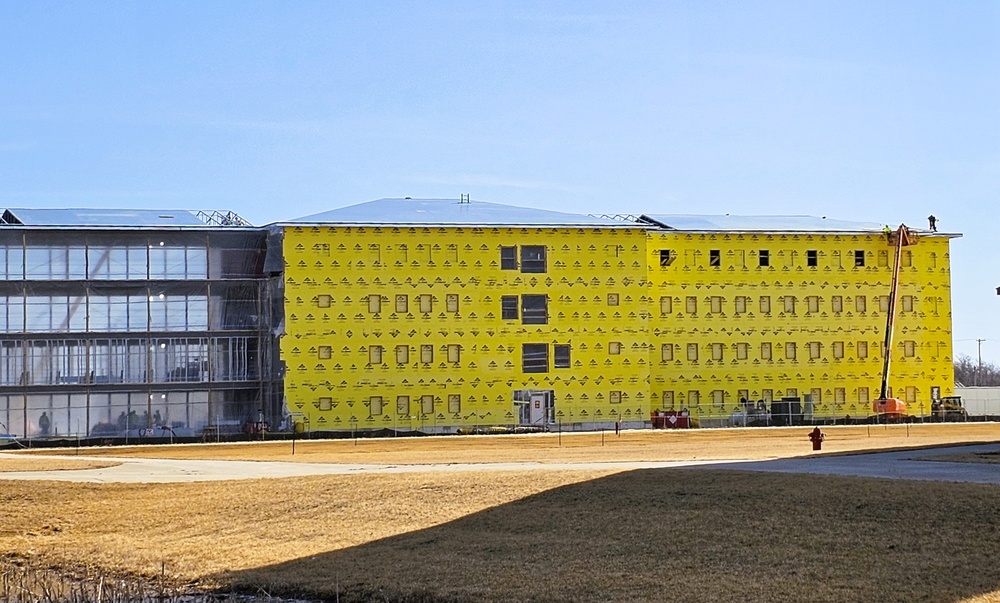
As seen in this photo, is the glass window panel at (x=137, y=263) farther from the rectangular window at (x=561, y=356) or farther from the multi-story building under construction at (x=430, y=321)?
the rectangular window at (x=561, y=356)

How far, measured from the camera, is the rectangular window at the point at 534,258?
8562 cm

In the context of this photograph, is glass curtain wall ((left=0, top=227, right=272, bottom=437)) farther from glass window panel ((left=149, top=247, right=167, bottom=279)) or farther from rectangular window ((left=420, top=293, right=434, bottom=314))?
rectangular window ((left=420, top=293, right=434, bottom=314))

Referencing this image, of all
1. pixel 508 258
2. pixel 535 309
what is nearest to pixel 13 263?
pixel 508 258

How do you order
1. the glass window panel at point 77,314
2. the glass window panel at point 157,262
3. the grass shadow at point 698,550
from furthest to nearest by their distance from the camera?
the glass window panel at point 157,262 < the glass window panel at point 77,314 < the grass shadow at point 698,550

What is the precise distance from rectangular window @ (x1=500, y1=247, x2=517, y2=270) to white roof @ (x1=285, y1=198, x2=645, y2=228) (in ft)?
5.24

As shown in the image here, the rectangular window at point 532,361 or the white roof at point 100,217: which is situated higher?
the white roof at point 100,217

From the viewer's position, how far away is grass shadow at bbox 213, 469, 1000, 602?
17.5 metres

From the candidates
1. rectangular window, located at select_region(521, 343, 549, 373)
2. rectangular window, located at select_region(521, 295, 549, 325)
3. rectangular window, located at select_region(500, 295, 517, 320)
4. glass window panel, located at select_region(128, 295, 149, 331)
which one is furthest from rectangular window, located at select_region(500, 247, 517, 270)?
glass window panel, located at select_region(128, 295, 149, 331)

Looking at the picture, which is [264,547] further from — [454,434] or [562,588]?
[454,434]

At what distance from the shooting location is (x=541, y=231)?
3378 inches

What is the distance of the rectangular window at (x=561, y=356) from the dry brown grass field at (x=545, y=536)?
172 ft

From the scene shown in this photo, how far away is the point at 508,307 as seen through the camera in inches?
3354

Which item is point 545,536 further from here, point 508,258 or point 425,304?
point 508,258

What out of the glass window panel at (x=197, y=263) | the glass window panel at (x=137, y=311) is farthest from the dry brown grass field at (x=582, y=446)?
the glass window panel at (x=137, y=311)
